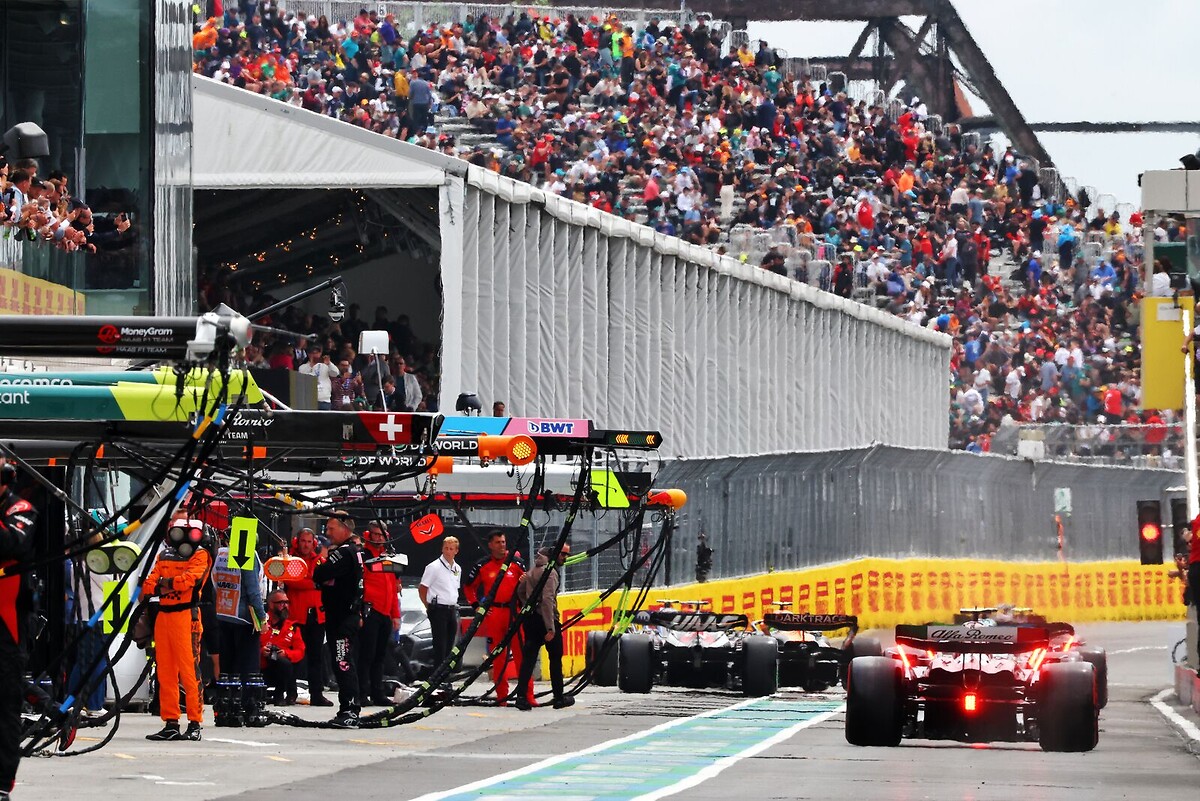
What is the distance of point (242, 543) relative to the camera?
17.2m

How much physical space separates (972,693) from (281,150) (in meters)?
13.0

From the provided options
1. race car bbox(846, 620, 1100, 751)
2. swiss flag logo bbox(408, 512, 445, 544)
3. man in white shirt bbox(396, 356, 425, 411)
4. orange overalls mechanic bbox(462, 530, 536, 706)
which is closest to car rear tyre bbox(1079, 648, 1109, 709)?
race car bbox(846, 620, 1100, 751)

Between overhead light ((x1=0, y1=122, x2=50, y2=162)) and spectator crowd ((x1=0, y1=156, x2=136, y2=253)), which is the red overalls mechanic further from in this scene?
spectator crowd ((x1=0, y1=156, x2=136, y2=253))

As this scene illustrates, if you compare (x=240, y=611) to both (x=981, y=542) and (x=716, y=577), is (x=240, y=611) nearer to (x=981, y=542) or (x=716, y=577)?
(x=716, y=577)

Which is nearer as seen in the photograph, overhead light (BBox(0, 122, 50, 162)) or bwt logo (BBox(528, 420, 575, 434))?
bwt logo (BBox(528, 420, 575, 434))

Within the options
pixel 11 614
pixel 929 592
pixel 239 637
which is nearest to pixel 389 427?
pixel 11 614

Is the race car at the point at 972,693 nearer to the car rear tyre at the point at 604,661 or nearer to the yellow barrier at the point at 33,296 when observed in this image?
the car rear tyre at the point at 604,661

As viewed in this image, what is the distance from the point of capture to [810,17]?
58406mm

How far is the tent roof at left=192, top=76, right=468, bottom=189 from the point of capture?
2636 centimetres

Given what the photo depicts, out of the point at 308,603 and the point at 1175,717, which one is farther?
the point at 1175,717

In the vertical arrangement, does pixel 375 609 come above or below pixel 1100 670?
above

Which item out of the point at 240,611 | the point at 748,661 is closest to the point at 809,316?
the point at 748,661

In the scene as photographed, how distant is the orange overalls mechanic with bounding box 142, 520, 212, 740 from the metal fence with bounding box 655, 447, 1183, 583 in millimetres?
11717

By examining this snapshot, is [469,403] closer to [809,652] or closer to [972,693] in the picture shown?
[972,693]
